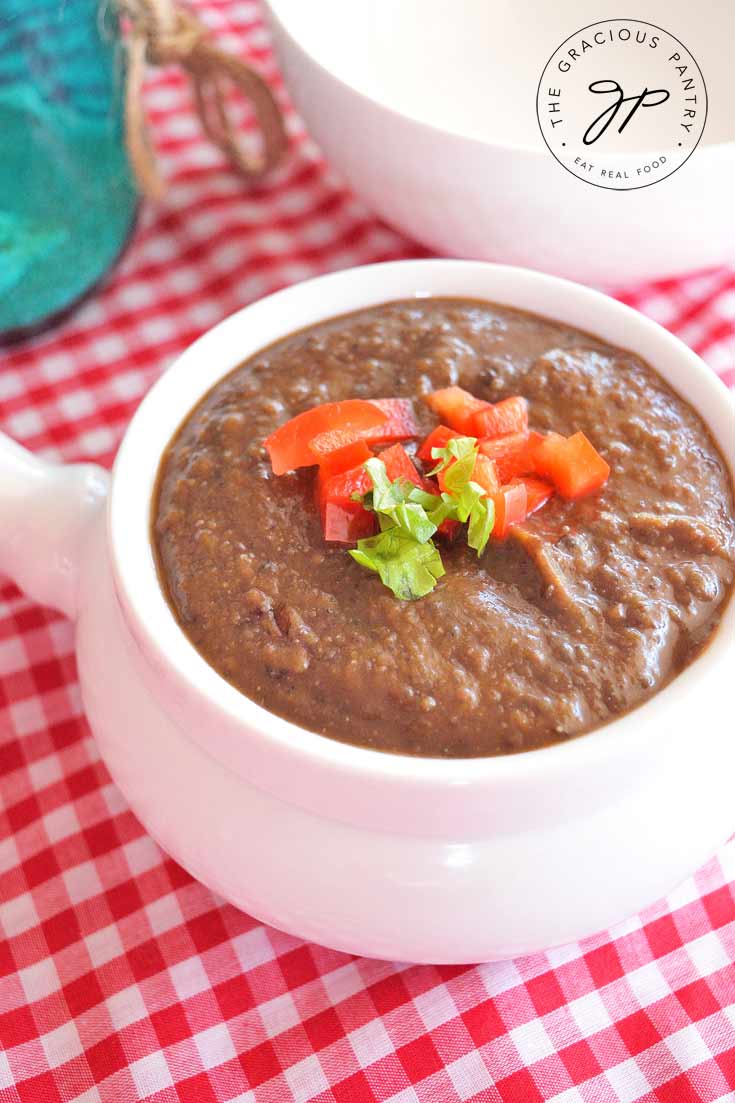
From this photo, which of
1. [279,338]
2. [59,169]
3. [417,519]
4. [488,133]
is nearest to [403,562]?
[417,519]

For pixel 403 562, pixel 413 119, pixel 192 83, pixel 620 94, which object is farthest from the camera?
pixel 192 83

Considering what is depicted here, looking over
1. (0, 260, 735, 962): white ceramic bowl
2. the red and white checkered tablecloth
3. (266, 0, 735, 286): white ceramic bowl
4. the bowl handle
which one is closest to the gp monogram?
(266, 0, 735, 286): white ceramic bowl

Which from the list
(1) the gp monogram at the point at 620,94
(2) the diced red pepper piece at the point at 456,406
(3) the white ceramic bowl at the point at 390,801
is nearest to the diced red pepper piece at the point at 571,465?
(2) the diced red pepper piece at the point at 456,406

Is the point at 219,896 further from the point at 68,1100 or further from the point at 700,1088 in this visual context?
the point at 700,1088

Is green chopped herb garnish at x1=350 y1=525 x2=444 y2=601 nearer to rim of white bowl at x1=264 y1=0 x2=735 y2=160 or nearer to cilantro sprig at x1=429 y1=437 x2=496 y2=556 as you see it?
cilantro sprig at x1=429 y1=437 x2=496 y2=556

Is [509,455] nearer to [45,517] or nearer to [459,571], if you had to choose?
[459,571]

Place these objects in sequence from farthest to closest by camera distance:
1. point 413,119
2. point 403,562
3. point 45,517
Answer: point 413,119
point 45,517
point 403,562

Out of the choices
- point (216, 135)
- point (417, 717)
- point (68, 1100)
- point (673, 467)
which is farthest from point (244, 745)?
point (216, 135)
